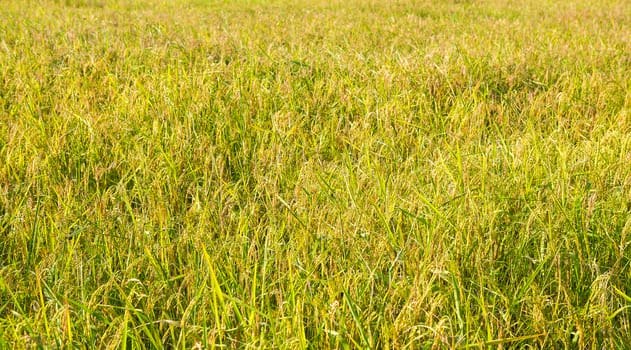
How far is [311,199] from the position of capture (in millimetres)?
2283

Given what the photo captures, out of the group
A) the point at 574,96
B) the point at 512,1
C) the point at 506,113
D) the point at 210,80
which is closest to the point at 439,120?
the point at 506,113

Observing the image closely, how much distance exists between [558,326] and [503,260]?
11.9 inches

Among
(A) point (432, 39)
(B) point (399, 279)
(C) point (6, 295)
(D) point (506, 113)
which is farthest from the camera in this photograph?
(A) point (432, 39)

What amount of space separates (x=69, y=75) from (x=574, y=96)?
3.06 meters

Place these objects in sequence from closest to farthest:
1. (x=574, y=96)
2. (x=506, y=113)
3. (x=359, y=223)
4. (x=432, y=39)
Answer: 1. (x=359, y=223)
2. (x=506, y=113)
3. (x=574, y=96)
4. (x=432, y=39)

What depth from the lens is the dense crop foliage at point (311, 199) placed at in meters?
1.62

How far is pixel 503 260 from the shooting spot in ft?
6.21

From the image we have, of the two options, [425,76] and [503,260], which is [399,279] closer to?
[503,260]

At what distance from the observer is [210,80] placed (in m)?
3.67

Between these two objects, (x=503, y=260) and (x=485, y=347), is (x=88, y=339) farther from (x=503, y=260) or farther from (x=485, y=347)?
(x=503, y=260)

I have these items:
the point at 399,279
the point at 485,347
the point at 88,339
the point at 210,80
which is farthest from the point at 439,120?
the point at 88,339

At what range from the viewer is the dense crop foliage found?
1.62 m

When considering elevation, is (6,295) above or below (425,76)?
below

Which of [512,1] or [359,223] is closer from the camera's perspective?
[359,223]
